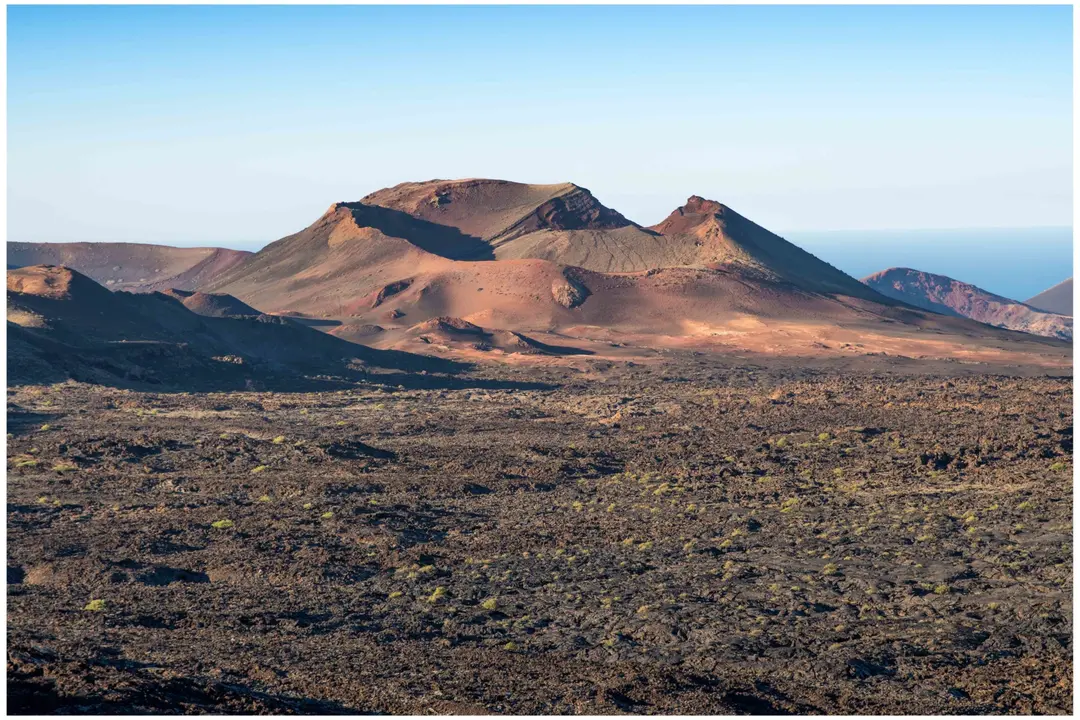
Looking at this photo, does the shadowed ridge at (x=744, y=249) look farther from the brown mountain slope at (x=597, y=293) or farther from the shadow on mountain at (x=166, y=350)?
the shadow on mountain at (x=166, y=350)

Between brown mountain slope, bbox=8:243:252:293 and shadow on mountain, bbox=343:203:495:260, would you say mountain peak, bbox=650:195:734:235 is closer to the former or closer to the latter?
shadow on mountain, bbox=343:203:495:260

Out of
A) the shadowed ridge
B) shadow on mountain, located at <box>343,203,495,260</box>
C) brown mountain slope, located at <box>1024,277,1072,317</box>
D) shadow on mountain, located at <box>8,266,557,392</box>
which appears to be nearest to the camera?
shadow on mountain, located at <box>8,266,557,392</box>

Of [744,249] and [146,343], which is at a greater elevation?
[744,249]

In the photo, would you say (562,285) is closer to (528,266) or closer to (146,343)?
(528,266)

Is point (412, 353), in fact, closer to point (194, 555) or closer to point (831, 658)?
point (194, 555)

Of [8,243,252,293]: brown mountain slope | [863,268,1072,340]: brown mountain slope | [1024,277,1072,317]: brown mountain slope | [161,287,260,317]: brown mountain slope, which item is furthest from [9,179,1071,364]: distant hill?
[1024,277,1072,317]: brown mountain slope

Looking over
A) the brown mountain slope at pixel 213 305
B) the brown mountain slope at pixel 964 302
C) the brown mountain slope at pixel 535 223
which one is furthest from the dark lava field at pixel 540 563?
the brown mountain slope at pixel 964 302

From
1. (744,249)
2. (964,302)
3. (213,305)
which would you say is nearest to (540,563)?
(213,305)
